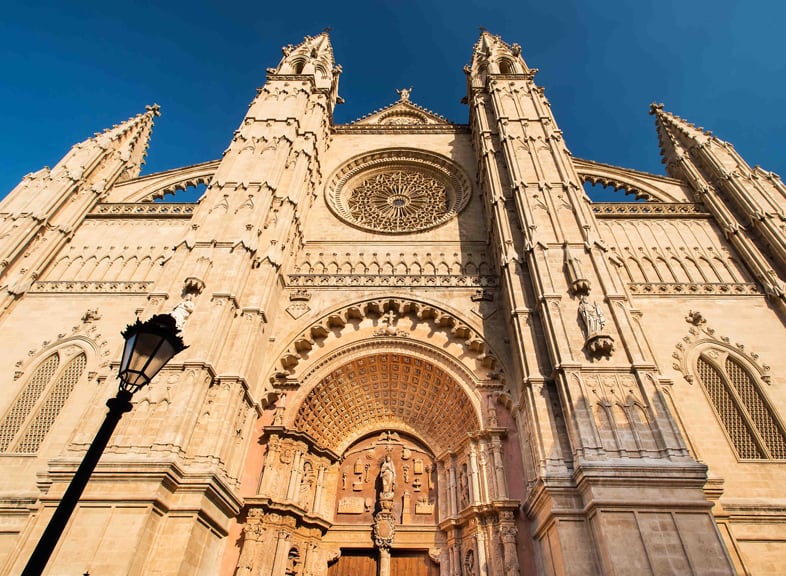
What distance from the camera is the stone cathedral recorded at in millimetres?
9336

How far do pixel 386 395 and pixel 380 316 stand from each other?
2356 millimetres

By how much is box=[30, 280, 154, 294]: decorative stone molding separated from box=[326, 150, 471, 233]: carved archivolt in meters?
7.30

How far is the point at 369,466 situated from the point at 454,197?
11051 millimetres

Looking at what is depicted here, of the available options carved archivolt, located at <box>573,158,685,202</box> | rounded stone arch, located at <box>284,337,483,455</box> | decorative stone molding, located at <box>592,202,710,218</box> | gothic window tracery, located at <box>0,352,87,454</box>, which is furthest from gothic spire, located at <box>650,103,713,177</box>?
gothic window tracery, located at <box>0,352,87,454</box>

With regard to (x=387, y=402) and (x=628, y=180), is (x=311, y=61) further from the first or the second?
(x=387, y=402)

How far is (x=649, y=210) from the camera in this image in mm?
17938

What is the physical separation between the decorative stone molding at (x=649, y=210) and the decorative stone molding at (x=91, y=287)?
614 inches

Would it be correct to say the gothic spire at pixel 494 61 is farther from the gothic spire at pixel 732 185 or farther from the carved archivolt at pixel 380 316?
the carved archivolt at pixel 380 316

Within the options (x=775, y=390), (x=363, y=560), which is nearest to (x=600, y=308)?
(x=775, y=390)

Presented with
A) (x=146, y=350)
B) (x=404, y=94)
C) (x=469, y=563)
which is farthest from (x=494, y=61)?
(x=146, y=350)

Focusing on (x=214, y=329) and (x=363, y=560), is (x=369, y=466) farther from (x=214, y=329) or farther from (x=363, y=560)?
(x=214, y=329)

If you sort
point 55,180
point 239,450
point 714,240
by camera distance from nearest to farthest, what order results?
point 239,450
point 714,240
point 55,180

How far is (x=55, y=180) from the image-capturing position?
1798 centimetres

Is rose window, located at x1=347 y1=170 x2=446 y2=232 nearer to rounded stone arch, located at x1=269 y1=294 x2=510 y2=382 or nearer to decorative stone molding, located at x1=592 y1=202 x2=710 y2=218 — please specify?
rounded stone arch, located at x1=269 y1=294 x2=510 y2=382
